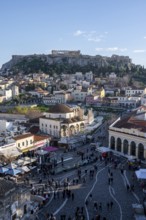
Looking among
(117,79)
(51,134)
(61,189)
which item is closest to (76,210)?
(61,189)

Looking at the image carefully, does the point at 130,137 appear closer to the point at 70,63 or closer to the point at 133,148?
the point at 133,148

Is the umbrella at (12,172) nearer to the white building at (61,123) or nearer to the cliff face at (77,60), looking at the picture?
the white building at (61,123)

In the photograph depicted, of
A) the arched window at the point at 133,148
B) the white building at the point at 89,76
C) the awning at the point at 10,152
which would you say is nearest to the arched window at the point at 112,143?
the arched window at the point at 133,148

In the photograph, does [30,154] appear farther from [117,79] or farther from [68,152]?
[117,79]

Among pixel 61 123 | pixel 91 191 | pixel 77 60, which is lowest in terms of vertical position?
pixel 91 191

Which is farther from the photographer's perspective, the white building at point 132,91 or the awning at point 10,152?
the white building at point 132,91

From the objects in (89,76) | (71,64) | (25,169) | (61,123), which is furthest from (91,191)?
(71,64)
